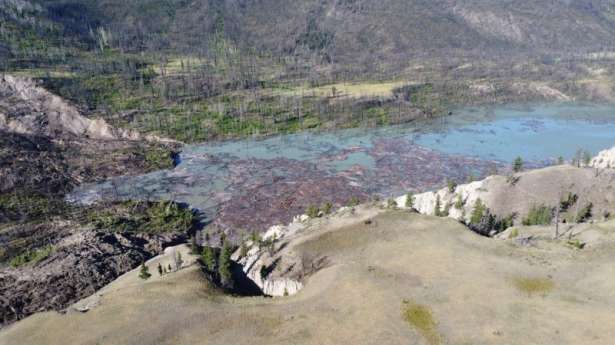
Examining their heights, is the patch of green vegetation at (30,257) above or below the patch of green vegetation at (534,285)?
below

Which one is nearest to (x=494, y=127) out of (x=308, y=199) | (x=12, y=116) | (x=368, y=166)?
(x=368, y=166)

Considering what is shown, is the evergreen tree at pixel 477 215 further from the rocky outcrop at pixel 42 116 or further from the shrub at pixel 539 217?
the rocky outcrop at pixel 42 116

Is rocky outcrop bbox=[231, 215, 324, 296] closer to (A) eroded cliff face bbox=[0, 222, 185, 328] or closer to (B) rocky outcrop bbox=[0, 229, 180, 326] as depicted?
(B) rocky outcrop bbox=[0, 229, 180, 326]

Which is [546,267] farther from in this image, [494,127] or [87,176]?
[494,127]

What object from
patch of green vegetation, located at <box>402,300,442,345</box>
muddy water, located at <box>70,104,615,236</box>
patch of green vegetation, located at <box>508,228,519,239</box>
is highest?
patch of green vegetation, located at <box>402,300,442,345</box>

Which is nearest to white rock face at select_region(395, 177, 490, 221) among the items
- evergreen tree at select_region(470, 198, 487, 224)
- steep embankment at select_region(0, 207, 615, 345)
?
evergreen tree at select_region(470, 198, 487, 224)

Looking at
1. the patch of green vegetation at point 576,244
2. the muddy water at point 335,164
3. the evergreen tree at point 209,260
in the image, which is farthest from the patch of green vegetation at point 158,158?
the patch of green vegetation at point 576,244
